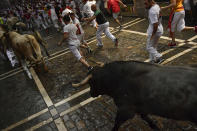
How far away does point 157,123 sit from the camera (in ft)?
13.7

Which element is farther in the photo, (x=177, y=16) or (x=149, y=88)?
(x=177, y=16)

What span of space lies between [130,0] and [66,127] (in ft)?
41.8

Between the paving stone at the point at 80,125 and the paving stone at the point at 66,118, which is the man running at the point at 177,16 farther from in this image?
the paving stone at the point at 66,118

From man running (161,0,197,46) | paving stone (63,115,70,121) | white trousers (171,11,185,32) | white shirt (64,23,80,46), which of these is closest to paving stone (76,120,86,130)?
paving stone (63,115,70,121)

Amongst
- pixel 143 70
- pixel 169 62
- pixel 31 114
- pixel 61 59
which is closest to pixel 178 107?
pixel 143 70

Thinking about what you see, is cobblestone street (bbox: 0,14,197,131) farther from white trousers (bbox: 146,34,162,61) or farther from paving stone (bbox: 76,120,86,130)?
white trousers (bbox: 146,34,162,61)

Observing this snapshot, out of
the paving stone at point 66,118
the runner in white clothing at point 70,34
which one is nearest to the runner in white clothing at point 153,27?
the runner in white clothing at point 70,34

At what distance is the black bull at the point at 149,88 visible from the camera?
273 cm

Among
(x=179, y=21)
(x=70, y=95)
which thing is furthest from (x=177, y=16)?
(x=70, y=95)

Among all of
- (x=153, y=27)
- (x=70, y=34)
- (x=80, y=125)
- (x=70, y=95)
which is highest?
(x=70, y=34)

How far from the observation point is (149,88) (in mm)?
3018

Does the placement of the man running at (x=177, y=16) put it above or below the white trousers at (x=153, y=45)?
above

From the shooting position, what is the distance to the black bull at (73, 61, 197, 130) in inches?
107

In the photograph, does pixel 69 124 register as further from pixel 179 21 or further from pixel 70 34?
pixel 179 21
